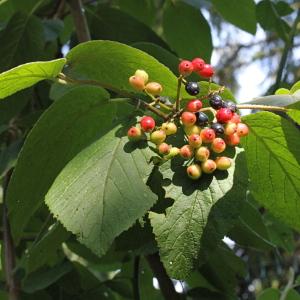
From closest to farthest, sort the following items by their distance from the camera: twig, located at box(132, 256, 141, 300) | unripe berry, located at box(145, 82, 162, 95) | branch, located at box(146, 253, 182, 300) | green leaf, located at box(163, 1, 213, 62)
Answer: unripe berry, located at box(145, 82, 162, 95)
branch, located at box(146, 253, 182, 300)
twig, located at box(132, 256, 141, 300)
green leaf, located at box(163, 1, 213, 62)

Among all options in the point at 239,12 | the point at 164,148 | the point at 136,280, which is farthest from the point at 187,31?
the point at 164,148

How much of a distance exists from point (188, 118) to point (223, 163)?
0.09 meters

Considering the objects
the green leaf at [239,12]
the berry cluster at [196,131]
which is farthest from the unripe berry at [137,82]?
the green leaf at [239,12]

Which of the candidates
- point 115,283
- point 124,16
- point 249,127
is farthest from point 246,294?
point 249,127

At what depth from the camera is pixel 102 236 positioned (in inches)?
38.7

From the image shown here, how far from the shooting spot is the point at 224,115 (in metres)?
1.05

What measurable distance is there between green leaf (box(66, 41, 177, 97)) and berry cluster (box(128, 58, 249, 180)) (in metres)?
0.03

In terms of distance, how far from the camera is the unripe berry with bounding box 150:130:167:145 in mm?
→ 1038

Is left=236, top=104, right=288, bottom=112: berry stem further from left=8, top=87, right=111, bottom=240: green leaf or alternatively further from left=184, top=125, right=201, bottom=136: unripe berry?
left=8, top=87, right=111, bottom=240: green leaf

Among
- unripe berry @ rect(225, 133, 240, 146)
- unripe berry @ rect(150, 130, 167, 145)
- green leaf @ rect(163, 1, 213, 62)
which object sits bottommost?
green leaf @ rect(163, 1, 213, 62)

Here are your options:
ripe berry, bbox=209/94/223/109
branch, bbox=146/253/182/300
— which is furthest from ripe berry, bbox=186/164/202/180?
branch, bbox=146/253/182/300

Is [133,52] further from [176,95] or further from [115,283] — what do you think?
[115,283]

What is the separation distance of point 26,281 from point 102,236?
26.1 inches

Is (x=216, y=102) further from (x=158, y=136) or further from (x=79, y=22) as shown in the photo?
(x=79, y=22)
